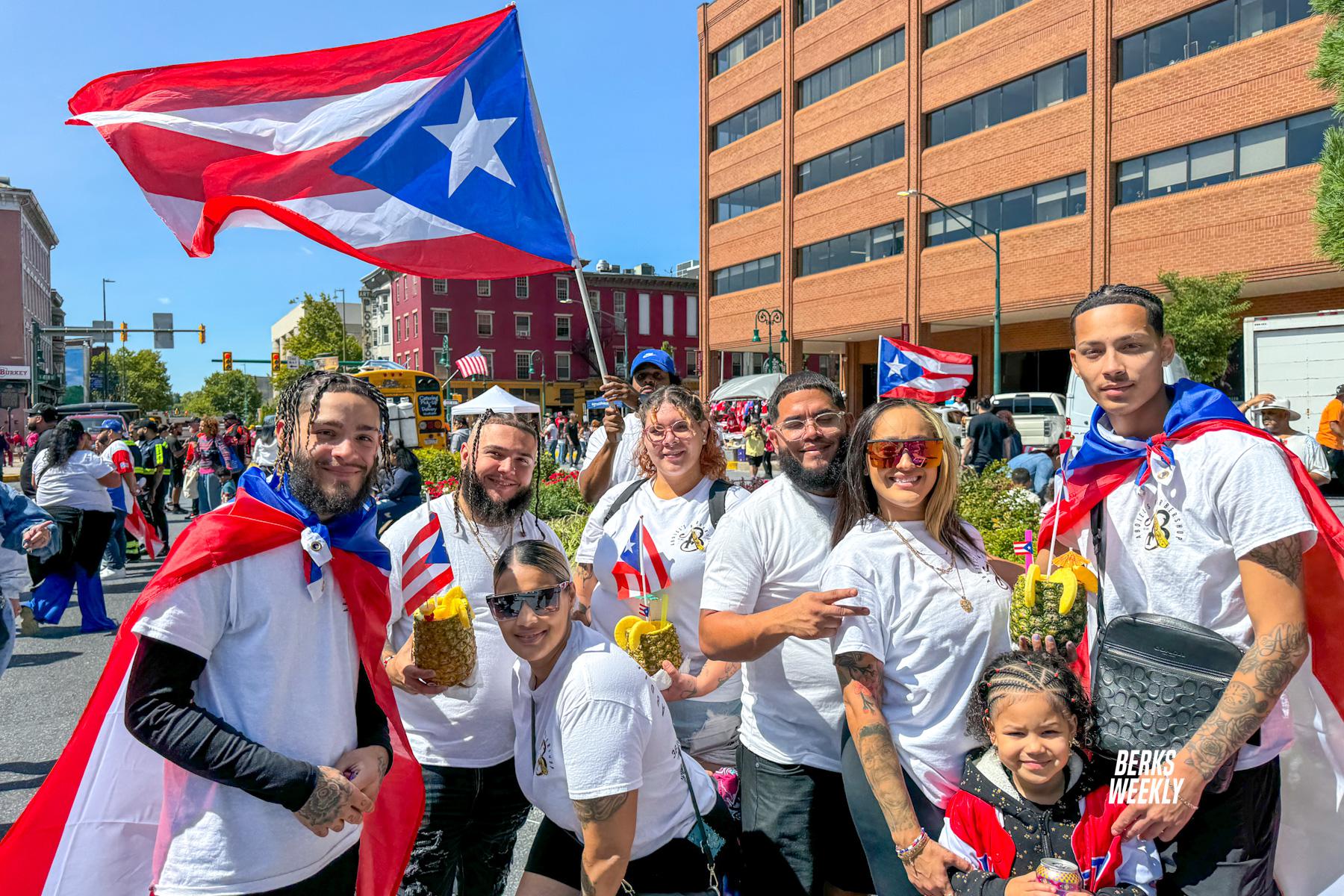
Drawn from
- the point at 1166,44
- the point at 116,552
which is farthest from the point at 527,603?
the point at 1166,44

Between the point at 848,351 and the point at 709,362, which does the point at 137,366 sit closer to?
the point at 709,362

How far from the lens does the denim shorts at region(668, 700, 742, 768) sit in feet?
11.0

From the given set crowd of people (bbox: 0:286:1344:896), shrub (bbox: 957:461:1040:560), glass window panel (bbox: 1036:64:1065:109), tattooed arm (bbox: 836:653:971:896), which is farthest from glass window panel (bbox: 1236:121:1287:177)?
tattooed arm (bbox: 836:653:971:896)

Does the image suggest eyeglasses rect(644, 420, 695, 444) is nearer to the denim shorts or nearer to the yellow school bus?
the denim shorts

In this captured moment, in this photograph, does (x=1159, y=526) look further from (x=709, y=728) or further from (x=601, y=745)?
(x=709, y=728)

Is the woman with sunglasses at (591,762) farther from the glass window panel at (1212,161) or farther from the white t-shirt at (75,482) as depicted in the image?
the glass window panel at (1212,161)

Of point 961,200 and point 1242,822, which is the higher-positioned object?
point 961,200

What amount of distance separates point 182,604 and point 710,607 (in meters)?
1.49

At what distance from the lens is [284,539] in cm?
208

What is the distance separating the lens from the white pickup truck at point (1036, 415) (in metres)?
24.2

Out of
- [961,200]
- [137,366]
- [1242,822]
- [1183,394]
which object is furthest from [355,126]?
[137,366]

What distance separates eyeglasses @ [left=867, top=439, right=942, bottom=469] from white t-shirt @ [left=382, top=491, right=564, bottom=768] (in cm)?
105

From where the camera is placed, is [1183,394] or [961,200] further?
[961,200]

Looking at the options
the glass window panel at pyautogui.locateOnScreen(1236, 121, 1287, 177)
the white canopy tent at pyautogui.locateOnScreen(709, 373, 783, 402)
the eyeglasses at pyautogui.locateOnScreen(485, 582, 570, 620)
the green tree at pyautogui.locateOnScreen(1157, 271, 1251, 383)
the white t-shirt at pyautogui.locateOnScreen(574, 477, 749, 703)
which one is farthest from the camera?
the white canopy tent at pyautogui.locateOnScreen(709, 373, 783, 402)
